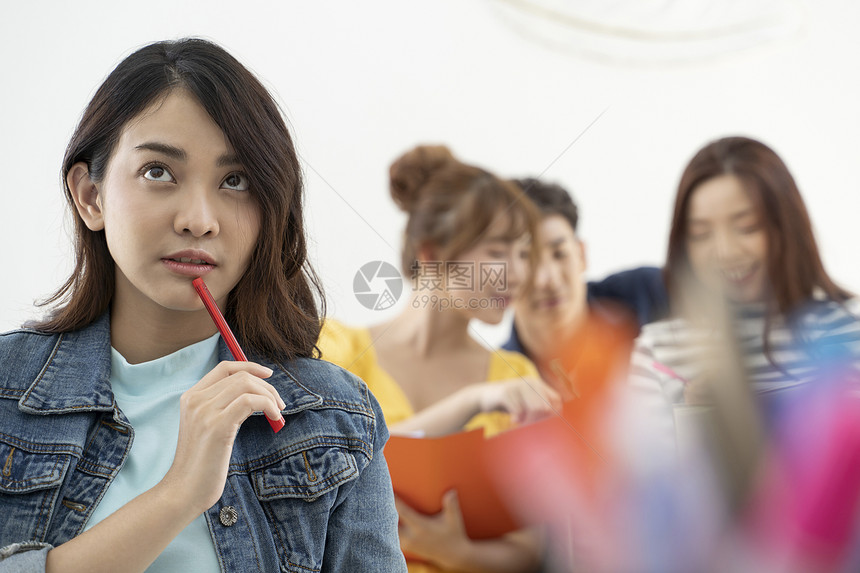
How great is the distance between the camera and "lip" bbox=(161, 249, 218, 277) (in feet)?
1.63

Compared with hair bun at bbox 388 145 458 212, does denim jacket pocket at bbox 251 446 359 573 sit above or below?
below

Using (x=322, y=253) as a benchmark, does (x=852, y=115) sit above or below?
above

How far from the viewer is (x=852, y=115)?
139cm

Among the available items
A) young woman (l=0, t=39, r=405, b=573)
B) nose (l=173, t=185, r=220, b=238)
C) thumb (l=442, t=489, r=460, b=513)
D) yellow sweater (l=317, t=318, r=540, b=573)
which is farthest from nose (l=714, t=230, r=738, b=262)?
nose (l=173, t=185, r=220, b=238)

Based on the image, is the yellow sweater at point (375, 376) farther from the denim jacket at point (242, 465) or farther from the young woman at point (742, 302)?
the denim jacket at point (242, 465)

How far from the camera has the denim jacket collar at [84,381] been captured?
1.60 feet

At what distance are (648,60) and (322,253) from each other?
2.25 feet

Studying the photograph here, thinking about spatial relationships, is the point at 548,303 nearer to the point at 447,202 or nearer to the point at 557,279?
the point at 557,279

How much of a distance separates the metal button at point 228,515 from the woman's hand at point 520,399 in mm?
703

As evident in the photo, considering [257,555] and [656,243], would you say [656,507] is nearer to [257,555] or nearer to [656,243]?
[656,243]

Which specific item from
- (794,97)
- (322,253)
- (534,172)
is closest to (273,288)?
(322,253)

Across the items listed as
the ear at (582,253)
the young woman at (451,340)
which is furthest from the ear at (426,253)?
the ear at (582,253)

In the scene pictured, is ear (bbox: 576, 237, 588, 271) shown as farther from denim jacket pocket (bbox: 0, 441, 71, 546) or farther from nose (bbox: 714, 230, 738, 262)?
denim jacket pocket (bbox: 0, 441, 71, 546)

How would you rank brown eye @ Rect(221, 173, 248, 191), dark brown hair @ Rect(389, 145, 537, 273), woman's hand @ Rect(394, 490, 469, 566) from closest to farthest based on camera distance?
brown eye @ Rect(221, 173, 248, 191) < woman's hand @ Rect(394, 490, 469, 566) < dark brown hair @ Rect(389, 145, 537, 273)
